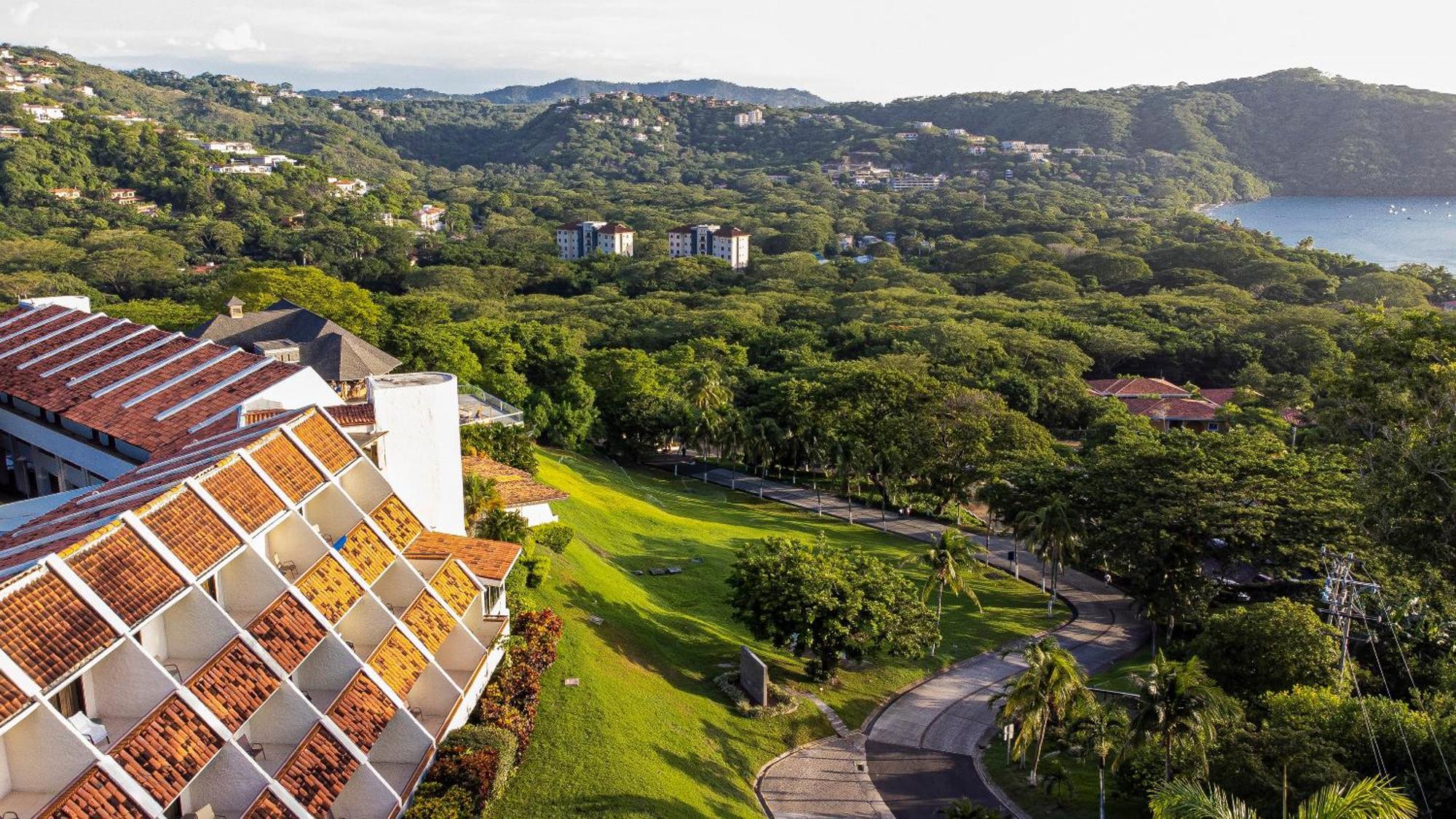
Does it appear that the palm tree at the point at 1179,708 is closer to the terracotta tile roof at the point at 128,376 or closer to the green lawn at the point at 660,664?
the green lawn at the point at 660,664

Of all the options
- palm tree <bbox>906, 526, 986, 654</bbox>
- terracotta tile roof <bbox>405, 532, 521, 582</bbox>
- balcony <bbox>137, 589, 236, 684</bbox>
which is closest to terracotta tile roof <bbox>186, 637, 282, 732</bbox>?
balcony <bbox>137, 589, 236, 684</bbox>

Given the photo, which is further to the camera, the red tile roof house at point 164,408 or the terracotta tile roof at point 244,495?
the red tile roof house at point 164,408

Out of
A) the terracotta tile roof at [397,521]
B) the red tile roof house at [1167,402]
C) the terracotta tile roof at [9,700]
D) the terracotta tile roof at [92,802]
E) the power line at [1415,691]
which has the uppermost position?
the terracotta tile roof at [9,700]

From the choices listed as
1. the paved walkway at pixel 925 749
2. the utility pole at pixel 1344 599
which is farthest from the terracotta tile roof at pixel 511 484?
the utility pole at pixel 1344 599

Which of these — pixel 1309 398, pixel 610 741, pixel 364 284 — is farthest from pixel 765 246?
pixel 610 741

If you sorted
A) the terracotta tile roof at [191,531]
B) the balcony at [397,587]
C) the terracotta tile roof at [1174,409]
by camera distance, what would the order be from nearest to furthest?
the terracotta tile roof at [191,531] → the balcony at [397,587] → the terracotta tile roof at [1174,409]

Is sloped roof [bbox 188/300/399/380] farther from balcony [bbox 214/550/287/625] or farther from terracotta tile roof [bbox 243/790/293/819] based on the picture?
terracotta tile roof [bbox 243/790/293/819]

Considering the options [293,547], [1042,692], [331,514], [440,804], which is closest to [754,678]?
[1042,692]
